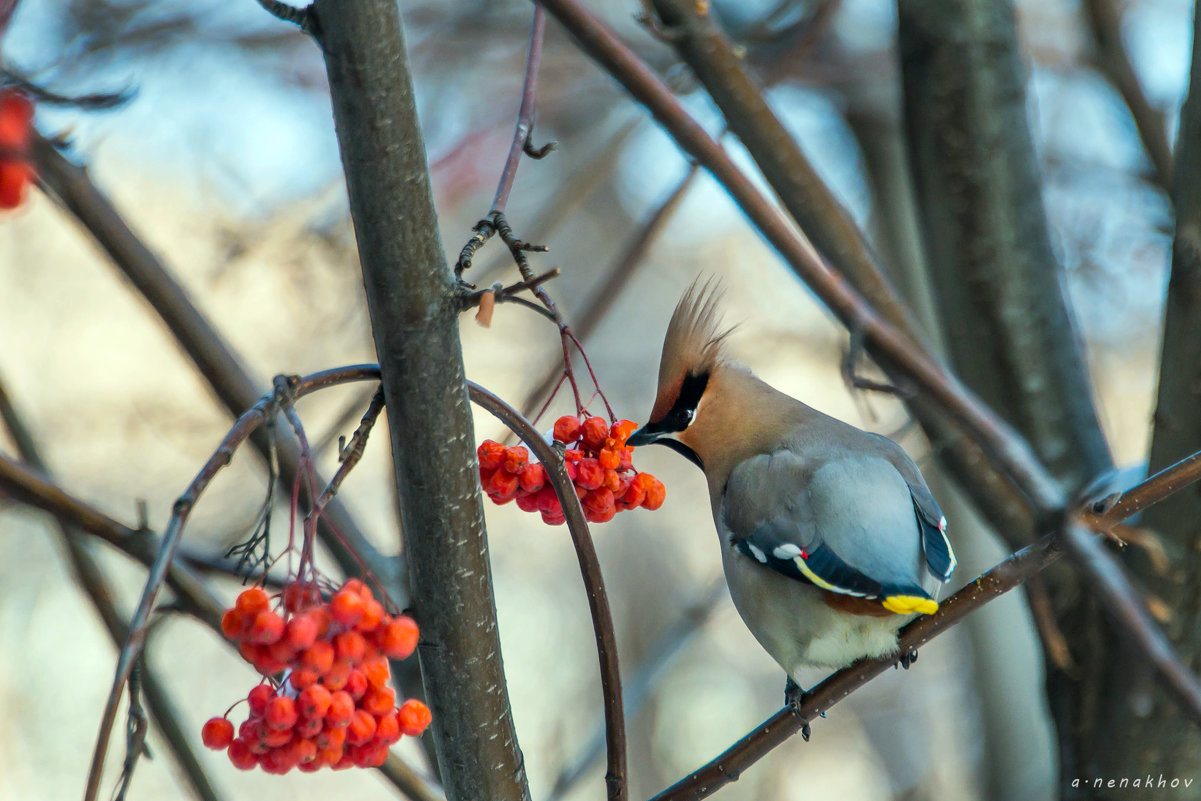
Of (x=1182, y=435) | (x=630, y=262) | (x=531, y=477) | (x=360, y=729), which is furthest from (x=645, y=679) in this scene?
(x=360, y=729)

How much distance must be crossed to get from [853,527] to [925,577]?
0.15 metres

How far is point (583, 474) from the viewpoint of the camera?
1.45 metres

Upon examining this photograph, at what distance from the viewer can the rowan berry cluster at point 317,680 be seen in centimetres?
104

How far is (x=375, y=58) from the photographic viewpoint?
108cm

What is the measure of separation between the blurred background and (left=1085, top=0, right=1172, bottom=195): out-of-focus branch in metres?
0.11

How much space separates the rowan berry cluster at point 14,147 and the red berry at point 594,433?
0.70 m

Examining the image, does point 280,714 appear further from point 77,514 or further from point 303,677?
point 77,514

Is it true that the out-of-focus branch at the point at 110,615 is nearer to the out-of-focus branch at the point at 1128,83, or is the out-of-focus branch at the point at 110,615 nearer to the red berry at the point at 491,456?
the red berry at the point at 491,456

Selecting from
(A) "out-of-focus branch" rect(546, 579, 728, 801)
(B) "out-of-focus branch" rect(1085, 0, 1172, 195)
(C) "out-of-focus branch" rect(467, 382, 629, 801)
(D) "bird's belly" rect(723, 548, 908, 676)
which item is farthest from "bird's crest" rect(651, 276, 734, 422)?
(B) "out-of-focus branch" rect(1085, 0, 1172, 195)

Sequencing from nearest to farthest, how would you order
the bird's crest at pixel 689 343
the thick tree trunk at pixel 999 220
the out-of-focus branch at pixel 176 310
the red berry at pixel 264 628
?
the red berry at pixel 264 628, the out-of-focus branch at pixel 176 310, the bird's crest at pixel 689 343, the thick tree trunk at pixel 999 220

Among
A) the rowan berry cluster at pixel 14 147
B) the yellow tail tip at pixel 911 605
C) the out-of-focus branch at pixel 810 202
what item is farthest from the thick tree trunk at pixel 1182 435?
the rowan berry cluster at pixel 14 147

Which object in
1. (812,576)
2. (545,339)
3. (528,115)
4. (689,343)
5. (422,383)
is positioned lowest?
(422,383)

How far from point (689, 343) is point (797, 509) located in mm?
351

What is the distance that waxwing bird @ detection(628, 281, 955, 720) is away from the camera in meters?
1.88
